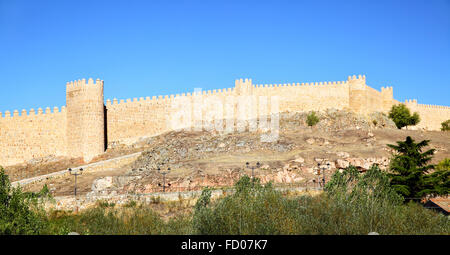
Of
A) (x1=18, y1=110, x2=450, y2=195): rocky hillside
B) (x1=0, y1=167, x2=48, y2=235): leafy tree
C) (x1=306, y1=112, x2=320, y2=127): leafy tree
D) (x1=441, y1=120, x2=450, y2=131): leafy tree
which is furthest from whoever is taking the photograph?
(x1=441, y1=120, x2=450, y2=131): leafy tree

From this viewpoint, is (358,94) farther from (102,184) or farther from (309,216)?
(309,216)

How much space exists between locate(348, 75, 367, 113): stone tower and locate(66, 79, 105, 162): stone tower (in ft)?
58.0

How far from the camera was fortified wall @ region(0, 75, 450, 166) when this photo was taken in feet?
105

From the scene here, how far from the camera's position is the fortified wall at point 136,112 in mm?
31984

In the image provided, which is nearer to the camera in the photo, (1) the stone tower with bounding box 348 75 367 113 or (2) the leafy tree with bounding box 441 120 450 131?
(1) the stone tower with bounding box 348 75 367 113

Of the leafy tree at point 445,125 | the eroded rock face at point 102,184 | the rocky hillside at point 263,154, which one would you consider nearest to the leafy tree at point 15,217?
the rocky hillside at point 263,154

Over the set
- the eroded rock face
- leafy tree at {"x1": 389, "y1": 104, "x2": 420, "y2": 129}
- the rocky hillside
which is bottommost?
the eroded rock face

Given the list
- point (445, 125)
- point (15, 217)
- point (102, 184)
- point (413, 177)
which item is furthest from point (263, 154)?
point (445, 125)

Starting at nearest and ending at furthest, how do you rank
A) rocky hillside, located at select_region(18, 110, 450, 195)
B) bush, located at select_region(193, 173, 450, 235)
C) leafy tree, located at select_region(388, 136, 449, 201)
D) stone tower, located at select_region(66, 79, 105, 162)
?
bush, located at select_region(193, 173, 450, 235), leafy tree, located at select_region(388, 136, 449, 201), rocky hillside, located at select_region(18, 110, 450, 195), stone tower, located at select_region(66, 79, 105, 162)

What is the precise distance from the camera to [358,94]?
3562 cm

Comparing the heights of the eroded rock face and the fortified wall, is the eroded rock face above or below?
below

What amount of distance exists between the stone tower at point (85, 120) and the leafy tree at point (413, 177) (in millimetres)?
18861

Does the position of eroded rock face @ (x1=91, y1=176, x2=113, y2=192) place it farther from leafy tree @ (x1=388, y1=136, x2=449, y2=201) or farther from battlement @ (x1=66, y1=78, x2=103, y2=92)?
leafy tree @ (x1=388, y1=136, x2=449, y2=201)

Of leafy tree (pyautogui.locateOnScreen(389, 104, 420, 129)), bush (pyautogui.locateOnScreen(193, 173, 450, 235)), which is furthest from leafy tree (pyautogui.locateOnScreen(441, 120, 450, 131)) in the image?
bush (pyautogui.locateOnScreen(193, 173, 450, 235))
